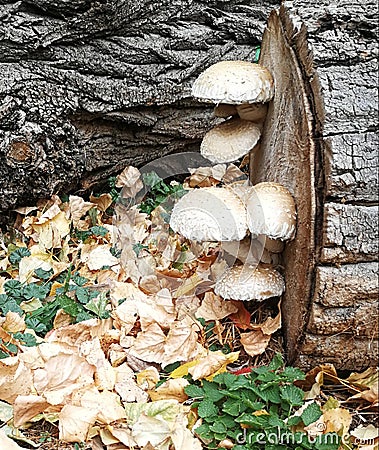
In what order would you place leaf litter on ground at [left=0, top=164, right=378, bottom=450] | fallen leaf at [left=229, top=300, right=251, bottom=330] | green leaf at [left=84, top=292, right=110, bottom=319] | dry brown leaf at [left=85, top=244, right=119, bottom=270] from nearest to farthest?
leaf litter on ground at [left=0, top=164, right=378, bottom=450] < fallen leaf at [left=229, top=300, right=251, bottom=330] < green leaf at [left=84, top=292, right=110, bottom=319] < dry brown leaf at [left=85, top=244, right=119, bottom=270]

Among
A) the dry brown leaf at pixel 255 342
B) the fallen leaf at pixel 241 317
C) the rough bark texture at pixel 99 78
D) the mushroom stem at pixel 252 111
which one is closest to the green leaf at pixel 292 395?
the dry brown leaf at pixel 255 342

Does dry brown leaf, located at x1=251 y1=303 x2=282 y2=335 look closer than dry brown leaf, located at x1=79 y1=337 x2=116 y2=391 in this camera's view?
No

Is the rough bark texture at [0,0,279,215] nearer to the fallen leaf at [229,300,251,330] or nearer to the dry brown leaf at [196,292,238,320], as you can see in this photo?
the dry brown leaf at [196,292,238,320]

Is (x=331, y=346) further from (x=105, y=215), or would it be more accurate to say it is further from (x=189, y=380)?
(x=105, y=215)

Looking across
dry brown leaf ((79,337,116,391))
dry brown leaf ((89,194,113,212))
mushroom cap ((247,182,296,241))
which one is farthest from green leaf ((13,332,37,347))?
dry brown leaf ((89,194,113,212))

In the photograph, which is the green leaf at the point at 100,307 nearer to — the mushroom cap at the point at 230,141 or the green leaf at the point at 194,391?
the green leaf at the point at 194,391

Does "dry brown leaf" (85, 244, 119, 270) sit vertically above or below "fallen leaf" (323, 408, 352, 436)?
below

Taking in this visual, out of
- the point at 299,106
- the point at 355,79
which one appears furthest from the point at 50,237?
the point at 355,79
